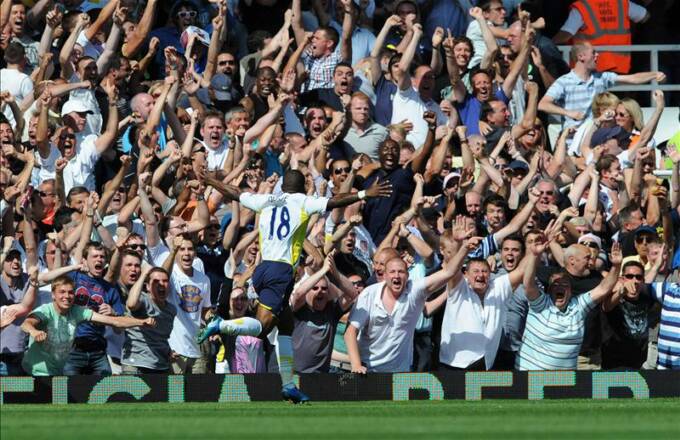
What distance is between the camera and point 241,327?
49.0 feet

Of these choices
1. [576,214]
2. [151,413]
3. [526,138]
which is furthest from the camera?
[526,138]

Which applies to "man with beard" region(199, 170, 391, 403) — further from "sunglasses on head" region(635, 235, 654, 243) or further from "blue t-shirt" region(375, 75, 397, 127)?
"blue t-shirt" region(375, 75, 397, 127)

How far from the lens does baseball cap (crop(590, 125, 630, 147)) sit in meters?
20.1

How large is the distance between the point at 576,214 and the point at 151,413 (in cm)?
605

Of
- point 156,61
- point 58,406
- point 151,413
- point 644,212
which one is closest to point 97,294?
point 58,406

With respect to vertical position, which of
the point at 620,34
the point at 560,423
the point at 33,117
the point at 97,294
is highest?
the point at 620,34

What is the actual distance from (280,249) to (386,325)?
1331 mm

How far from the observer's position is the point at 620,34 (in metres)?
23.0

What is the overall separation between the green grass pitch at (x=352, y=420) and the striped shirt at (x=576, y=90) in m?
6.51

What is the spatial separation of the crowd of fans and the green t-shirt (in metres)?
0.02

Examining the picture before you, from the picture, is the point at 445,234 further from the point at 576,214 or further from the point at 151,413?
the point at 151,413

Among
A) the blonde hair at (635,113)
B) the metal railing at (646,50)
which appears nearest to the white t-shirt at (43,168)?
the blonde hair at (635,113)

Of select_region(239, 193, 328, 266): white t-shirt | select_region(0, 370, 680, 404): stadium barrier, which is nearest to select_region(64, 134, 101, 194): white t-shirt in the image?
select_region(0, 370, 680, 404): stadium barrier

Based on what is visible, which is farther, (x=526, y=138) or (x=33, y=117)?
(x=526, y=138)
